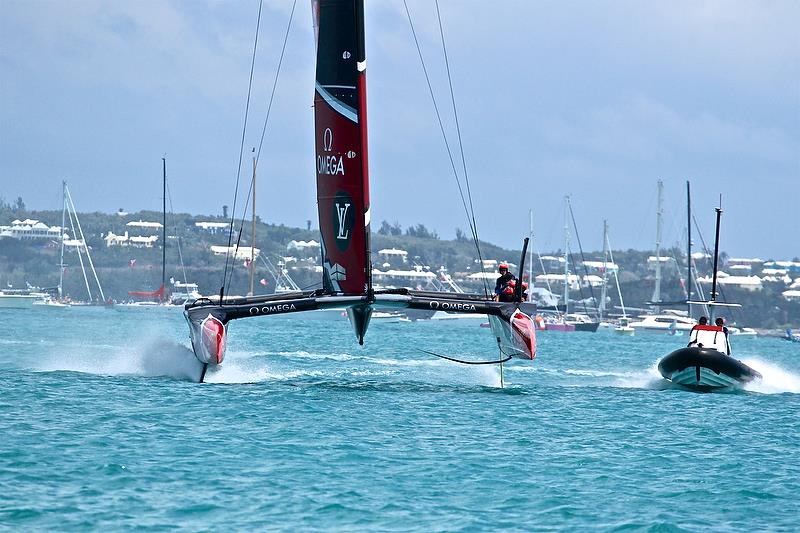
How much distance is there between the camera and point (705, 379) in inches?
808

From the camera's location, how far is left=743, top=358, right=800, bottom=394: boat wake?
2144 centimetres

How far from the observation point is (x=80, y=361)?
24062mm

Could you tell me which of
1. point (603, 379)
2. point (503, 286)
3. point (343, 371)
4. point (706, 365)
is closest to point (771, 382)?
point (706, 365)

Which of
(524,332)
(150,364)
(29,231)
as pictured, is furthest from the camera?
(29,231)

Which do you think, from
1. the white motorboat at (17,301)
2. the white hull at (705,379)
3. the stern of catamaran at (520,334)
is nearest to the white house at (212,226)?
Answer: the white motorboat at (17,301)

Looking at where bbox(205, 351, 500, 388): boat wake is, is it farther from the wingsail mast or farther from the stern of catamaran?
the stern of catamaran

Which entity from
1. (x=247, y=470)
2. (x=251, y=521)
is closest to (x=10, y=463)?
(x=247, y=470)

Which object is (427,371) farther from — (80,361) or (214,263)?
(214,263)

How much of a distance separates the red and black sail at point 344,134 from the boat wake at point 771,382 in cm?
720

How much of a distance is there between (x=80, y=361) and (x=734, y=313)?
9431cm

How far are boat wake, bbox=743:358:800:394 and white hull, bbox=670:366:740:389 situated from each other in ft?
1.82

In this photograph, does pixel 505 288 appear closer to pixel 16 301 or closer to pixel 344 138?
pixel 344 138

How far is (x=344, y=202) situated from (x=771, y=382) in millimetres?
8935

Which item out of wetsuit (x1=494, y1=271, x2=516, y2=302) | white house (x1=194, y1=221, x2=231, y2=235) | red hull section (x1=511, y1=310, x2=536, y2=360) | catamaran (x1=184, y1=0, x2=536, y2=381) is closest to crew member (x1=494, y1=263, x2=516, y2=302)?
wetsuit (x1=494, y1=271, x2=516, y2=302)
